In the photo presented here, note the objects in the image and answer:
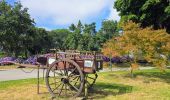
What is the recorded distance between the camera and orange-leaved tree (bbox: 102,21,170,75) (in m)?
18.0

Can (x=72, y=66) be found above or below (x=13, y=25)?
below

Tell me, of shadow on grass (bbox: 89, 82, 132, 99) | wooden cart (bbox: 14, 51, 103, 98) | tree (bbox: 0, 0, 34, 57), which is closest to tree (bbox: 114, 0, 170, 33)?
tree (bbox: 0, 0, 34, 57)

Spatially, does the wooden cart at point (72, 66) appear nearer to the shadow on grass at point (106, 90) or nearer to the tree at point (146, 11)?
the shadow on grass at point (106, 90)

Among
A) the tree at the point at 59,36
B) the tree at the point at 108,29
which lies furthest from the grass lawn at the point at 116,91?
the tree at the point at 59,36

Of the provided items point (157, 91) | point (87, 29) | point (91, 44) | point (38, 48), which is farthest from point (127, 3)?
point (38, 48)

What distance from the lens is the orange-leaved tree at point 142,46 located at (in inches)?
710

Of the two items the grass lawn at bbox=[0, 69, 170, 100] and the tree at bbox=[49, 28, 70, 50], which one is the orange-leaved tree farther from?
the tree at bbox=[49, 28, 70, 50]

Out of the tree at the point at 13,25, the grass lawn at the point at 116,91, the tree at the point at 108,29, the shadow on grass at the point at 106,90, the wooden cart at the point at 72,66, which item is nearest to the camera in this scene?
the wooden cart at the point at 72,66

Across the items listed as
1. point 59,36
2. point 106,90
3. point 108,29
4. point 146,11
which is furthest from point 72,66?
point 59,36

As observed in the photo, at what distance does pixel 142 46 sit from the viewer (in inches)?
717

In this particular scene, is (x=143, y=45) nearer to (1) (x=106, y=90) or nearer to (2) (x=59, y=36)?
(1) (x=106, y=90)

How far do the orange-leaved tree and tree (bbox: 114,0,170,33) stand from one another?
1106 centimetres

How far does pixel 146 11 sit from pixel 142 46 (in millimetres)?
12685

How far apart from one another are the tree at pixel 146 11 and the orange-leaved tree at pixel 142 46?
11061 millimetres
